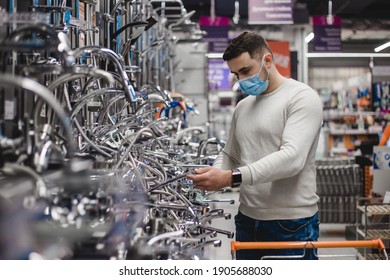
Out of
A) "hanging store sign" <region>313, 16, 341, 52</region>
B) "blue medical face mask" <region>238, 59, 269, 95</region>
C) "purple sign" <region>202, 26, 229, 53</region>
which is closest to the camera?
"blue medical face mask" <region>238, 59, 269, 95</region>

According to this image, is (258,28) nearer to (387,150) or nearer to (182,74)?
(182,74)

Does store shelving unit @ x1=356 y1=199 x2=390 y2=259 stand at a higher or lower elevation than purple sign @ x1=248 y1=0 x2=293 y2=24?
lower

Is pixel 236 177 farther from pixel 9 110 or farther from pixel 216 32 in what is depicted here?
pixel 216 32

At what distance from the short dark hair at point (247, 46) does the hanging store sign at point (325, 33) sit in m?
7.67

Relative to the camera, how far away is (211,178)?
7.23 ft

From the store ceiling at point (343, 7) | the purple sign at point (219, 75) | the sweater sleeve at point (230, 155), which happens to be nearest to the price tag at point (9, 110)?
the sweater sleeve at point (230, 155)

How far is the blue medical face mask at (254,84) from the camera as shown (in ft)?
8.09

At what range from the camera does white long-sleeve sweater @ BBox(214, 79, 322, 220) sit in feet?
7.44

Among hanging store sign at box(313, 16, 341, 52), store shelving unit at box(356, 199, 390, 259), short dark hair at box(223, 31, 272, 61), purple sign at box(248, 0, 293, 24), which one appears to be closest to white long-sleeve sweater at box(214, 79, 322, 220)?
short dark hair at box(223, 31, 272, 61)

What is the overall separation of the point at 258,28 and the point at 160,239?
9.79 m

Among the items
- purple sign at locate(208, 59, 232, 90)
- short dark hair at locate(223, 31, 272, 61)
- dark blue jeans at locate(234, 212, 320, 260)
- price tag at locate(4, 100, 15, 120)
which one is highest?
purple sign at locate(208, 59, 232, 90)

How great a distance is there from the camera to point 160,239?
1494 millimetres

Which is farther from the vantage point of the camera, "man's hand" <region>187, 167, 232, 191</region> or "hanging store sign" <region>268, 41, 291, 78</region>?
"hanging store sign" <region>268, 41, 291, 78</region>

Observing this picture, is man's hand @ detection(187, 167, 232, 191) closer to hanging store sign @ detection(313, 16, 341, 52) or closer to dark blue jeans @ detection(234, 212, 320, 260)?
dark blue jeans @ detection(234, 212, 320, 260)
